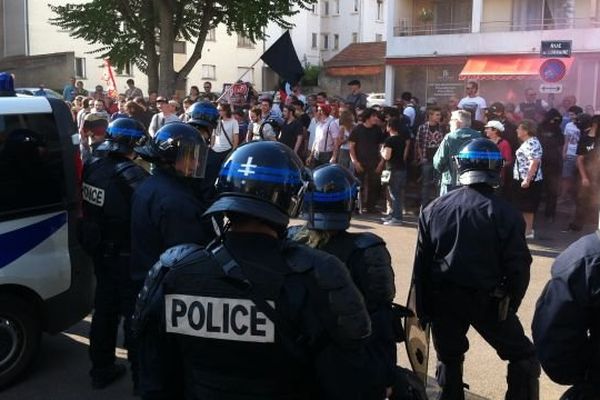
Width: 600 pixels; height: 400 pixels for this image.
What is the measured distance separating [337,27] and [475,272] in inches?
2134

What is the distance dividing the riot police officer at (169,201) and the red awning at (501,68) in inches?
991

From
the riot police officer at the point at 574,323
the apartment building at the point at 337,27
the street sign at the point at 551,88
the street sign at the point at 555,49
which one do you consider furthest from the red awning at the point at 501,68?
the apartment building at the point at 337,27

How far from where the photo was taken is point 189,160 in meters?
3.89

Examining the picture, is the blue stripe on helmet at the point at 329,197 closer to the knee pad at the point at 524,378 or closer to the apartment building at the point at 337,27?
the knee pad at the point at 524,378

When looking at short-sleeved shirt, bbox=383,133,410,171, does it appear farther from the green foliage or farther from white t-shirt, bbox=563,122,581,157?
the green foliage

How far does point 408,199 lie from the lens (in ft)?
39.2

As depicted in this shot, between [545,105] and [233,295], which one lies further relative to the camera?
[545,105]

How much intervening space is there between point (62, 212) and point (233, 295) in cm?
327

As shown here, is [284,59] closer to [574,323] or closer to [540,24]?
[574,323]

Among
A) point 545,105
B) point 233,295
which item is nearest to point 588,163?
point 545,105

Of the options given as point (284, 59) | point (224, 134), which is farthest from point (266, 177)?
point (284, 59)

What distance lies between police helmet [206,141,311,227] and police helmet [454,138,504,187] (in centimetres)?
213

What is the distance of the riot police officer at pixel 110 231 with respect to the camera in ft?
14.5

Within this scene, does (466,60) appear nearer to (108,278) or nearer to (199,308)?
(108,278)
